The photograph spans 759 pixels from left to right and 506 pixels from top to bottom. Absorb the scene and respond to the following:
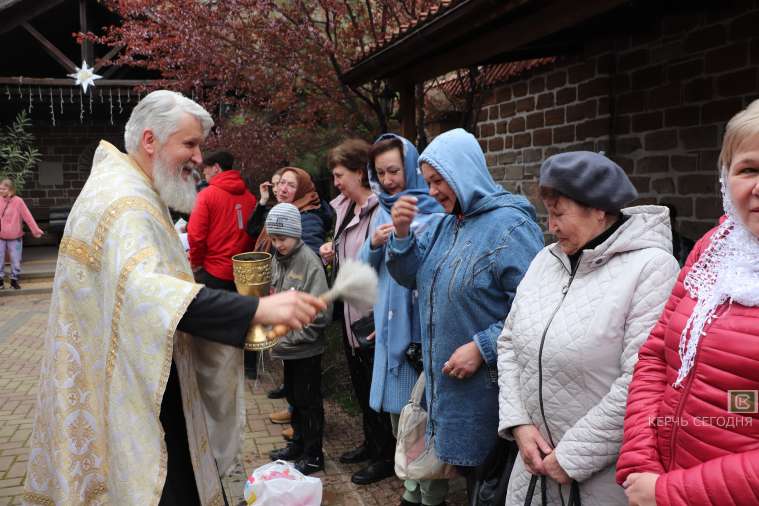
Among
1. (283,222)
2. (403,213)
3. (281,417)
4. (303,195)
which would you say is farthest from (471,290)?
(281,417)

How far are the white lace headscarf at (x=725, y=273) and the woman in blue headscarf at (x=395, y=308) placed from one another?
1.75 m

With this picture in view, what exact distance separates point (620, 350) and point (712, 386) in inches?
19.8

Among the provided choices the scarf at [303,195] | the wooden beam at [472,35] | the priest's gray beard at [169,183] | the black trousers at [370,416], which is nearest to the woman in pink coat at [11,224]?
the wooden beam at [472,35]

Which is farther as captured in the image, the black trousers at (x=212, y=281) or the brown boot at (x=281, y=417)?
the black trousers at (x=212, y=281)

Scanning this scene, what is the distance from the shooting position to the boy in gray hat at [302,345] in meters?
4.04

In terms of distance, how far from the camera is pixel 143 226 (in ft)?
6.91

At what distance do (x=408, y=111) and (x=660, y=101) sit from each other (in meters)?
2.52

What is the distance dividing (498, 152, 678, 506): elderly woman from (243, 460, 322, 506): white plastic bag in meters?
1.12

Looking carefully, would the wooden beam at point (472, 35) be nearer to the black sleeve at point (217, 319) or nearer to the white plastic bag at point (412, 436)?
the white plastic bag at point (412, 436)

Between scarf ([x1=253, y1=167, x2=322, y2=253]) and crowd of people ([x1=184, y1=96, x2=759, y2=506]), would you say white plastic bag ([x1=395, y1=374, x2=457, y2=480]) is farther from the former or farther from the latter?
scarf ([x1=253, y1=167, x2=322, y2=253])

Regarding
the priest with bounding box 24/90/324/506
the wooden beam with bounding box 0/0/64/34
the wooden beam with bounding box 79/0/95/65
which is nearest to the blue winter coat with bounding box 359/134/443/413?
the priest with bounding box 24/90/324/506

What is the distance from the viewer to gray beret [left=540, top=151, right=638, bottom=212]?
205cm

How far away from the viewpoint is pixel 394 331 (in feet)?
11.0

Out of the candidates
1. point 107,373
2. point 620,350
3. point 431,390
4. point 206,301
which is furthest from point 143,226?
point 620,350
